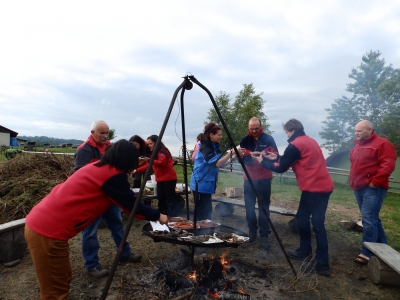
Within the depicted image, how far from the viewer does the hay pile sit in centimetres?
551

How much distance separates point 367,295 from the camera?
330 centimetres

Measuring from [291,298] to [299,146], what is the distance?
6.19ft

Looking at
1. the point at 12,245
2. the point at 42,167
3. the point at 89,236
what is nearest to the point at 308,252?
the point at 89,236

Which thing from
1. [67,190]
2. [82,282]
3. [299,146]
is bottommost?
[82,282]

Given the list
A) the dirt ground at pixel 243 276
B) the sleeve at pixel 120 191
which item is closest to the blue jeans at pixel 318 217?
the dirt ground at pixel 243 276

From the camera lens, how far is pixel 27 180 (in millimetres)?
6215

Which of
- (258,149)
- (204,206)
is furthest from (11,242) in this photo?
(258,149)

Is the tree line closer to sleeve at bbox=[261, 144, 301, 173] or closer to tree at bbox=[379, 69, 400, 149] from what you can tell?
tree at bbox=[379, 69, 400, 149]

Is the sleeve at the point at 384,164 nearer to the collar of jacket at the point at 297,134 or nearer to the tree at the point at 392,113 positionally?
the collar of jacket at the point at 297,134

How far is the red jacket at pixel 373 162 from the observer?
380 centimetres

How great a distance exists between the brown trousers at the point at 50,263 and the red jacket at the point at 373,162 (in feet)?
12.9

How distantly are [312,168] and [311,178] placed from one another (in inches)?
5.4

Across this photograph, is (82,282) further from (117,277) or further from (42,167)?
(42,167)

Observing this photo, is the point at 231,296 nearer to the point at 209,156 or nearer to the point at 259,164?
the point at 209,156
